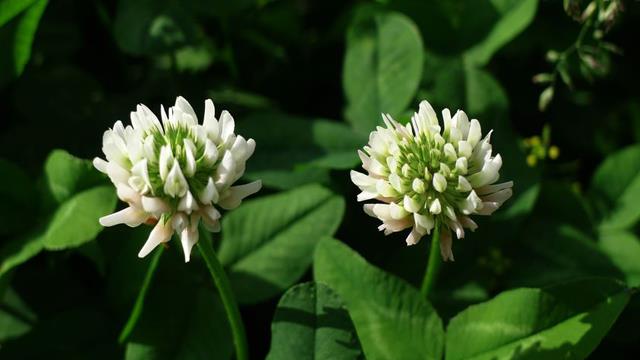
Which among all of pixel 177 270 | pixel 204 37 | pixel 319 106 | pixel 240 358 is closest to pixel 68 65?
pixel 204 37

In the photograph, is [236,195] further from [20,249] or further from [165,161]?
[20,249]

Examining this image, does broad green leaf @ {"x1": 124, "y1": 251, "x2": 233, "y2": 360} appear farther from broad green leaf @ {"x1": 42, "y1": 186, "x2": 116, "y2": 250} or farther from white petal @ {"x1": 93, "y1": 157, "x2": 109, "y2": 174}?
white petal @ {"x1": 93, "y1": 157, "x2": 109, "y2": 174}

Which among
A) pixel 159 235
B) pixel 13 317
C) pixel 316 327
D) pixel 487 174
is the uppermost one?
pixel 487 174

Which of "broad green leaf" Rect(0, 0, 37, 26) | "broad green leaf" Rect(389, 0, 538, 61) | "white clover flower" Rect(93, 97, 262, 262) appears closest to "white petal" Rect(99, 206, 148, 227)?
"white clover flower" Rect(93, 97, 262, 262)

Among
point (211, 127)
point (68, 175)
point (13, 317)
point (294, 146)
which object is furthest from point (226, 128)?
point (13, 317)

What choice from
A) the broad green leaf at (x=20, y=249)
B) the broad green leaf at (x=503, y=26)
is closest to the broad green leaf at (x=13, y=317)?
the broad green leaf at (x=20, y=249)

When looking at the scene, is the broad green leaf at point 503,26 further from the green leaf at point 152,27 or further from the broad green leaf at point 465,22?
the green leaf at point 152,27
